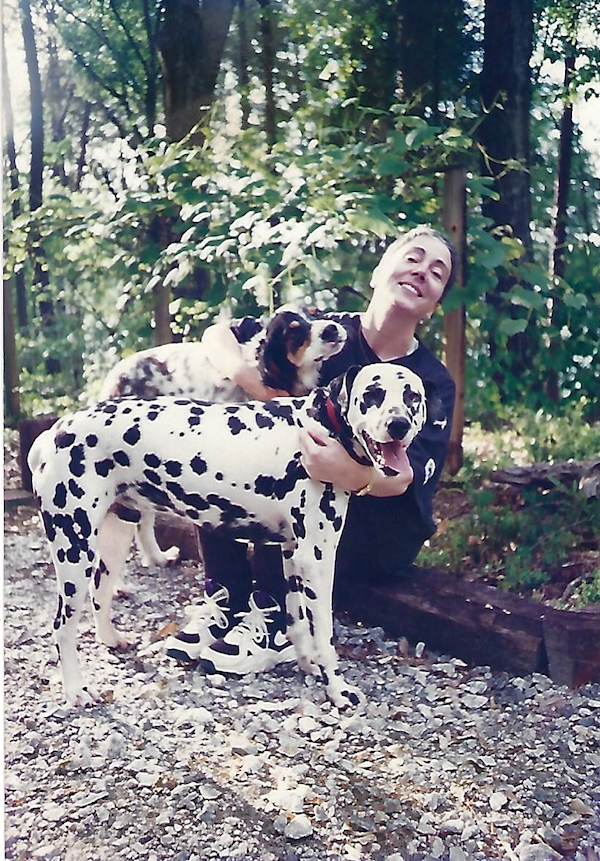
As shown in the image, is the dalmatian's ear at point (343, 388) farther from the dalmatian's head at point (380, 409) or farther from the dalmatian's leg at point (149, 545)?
the dalmatian's leg at point (149, 545)

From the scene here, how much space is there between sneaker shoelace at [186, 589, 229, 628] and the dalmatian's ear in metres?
0.40

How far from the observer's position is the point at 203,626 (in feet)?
5.03

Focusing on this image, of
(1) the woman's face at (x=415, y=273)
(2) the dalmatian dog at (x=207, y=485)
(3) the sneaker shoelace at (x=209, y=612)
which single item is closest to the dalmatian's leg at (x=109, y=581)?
(2) the dalmatian dog at (x=207, y=485)

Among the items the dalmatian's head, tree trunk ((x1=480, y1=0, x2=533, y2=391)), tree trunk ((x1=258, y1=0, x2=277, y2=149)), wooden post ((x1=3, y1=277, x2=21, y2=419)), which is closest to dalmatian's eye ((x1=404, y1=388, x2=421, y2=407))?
the dalmatian's head

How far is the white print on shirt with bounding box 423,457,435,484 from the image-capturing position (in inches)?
58.0

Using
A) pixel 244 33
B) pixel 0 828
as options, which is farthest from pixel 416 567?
pixel 244 33

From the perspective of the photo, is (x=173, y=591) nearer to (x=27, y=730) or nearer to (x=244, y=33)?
(x=27, y=730)

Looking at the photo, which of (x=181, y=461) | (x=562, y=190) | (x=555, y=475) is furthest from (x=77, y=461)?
(x=562, y=190)

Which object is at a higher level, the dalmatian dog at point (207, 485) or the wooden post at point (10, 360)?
the wooden post at point (10, 360)

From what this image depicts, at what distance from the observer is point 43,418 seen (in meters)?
1.51

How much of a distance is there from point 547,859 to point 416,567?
0.49 m

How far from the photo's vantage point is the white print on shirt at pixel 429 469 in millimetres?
1473

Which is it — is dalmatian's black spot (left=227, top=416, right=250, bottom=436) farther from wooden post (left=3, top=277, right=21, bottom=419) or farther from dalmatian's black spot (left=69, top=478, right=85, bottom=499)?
wooden post (left=3, top=277, right=21, bottom=419)

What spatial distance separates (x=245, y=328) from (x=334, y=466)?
297mm
